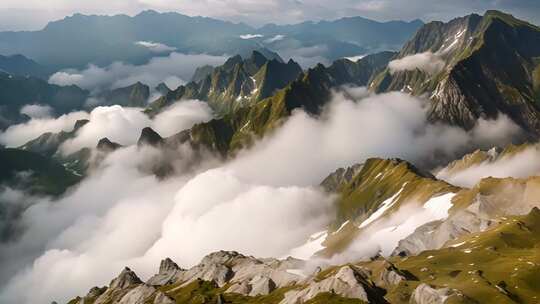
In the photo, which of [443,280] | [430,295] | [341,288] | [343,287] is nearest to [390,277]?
[443,280]

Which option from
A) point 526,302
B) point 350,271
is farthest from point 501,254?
point 350,271

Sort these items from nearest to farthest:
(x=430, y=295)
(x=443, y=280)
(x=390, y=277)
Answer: (x=430, y=295) < (x=443, y=280) < (x=390, y=277)

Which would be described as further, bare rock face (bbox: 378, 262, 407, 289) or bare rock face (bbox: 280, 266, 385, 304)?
bare rock face (bbox: 378, 262, 407, 289)

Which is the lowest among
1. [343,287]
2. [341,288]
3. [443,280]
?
[443,280]

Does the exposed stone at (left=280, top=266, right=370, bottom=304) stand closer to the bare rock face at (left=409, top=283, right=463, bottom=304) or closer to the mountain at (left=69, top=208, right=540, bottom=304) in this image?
the mountain at (left=69, top=208, right=540, bottom=304)

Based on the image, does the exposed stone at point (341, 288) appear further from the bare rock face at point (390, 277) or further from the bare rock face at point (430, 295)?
the bare rock face at point (430, 295)

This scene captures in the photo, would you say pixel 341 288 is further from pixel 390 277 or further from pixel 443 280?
pixel 443 280

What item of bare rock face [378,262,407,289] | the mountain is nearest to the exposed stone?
the mountain

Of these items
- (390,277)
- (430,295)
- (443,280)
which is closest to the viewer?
(430,295)
